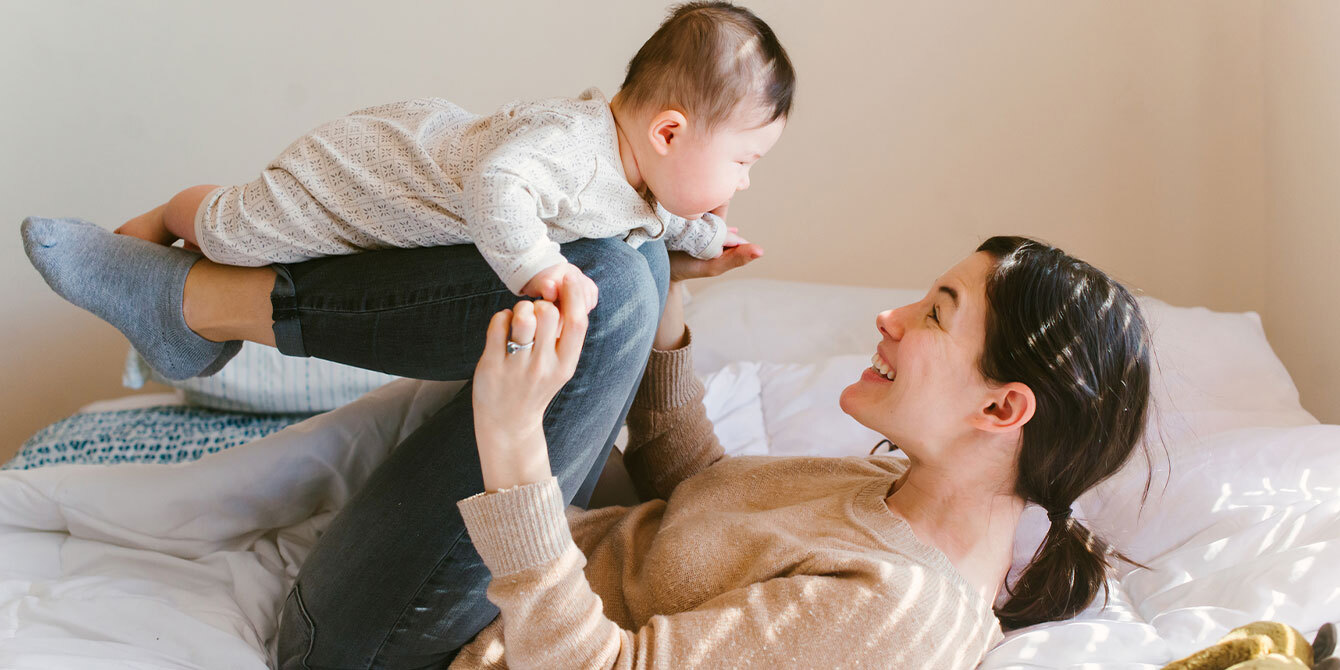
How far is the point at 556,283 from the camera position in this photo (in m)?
0.84

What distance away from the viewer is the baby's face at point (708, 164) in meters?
1.05

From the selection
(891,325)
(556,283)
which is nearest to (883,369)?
(891,325)

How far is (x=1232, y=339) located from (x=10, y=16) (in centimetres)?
234

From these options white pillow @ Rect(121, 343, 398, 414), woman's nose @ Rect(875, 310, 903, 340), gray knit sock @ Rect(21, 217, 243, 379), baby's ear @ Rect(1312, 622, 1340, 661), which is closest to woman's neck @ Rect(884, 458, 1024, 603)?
woman's nose @ Rect(875, 310, 903, 340)

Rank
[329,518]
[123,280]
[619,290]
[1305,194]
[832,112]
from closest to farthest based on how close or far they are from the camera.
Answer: [619,290] < [123,280] < [329,518] < [1305,194] < [832,112]

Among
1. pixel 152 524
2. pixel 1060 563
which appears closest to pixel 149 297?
pixel 152 524

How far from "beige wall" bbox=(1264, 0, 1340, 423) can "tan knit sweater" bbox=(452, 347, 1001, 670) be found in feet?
3.43

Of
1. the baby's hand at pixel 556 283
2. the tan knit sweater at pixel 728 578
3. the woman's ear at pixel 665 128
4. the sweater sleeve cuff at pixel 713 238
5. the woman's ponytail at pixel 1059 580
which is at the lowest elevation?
the woman's ponytail at pixel 1059 580

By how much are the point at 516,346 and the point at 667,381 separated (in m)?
0.49

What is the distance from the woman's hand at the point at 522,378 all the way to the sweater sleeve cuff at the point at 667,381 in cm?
42

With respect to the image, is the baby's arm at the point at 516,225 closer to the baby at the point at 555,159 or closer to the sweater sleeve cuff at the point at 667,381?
the baby at the point at 555,159

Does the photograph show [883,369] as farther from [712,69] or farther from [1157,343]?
[1157,343]

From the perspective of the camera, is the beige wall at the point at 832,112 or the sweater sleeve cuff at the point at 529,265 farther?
the beige wall at the point at 832,112

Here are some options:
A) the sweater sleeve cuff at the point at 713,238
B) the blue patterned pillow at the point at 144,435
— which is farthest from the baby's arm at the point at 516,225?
the blue patterned pillow at the point at 144,435
